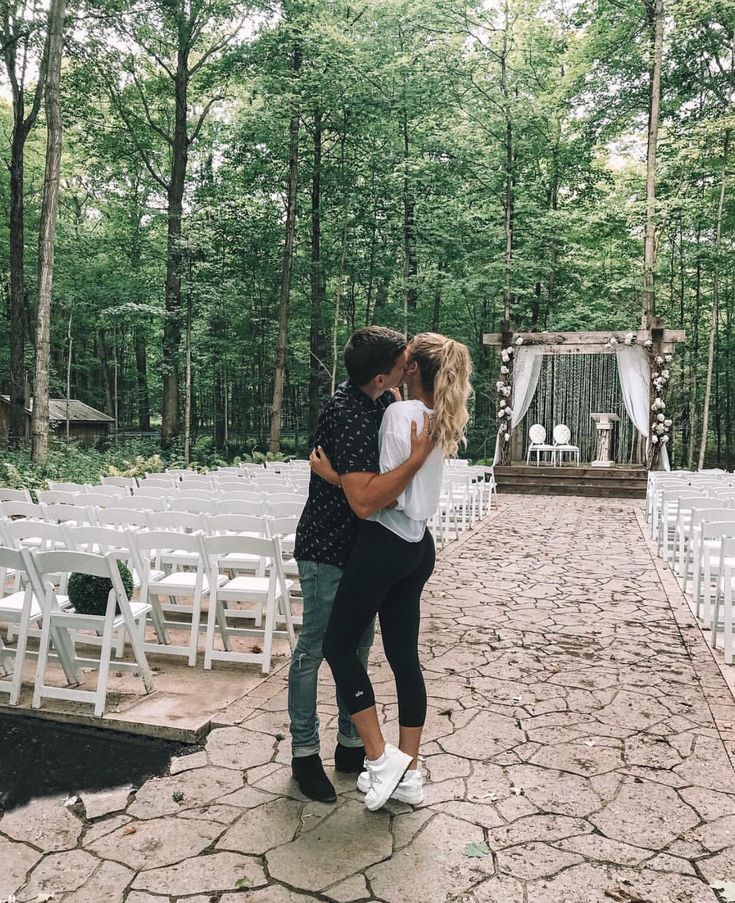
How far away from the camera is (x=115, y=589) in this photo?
3.53 meters

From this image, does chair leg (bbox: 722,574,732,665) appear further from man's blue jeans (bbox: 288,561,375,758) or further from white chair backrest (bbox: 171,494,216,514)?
white chair backrest (bbox: 171,494,216,514)

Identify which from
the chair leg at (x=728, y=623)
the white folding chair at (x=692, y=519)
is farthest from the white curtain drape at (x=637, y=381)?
the chair leg at (x=728, y=623)

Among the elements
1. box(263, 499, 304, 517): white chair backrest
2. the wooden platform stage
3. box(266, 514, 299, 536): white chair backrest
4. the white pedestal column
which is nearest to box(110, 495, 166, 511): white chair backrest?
box(263, 499, 304, 517): white chair backrest

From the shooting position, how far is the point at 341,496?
8.58ft

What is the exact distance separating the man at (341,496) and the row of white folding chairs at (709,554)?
297 cm

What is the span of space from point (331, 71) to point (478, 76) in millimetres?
5573

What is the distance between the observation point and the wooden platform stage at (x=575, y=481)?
51.6ft

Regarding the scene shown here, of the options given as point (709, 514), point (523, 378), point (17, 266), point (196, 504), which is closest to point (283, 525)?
point (196, 504)

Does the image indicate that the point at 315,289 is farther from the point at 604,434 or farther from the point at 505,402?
the point at 604,434

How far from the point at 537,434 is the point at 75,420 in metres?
16.6

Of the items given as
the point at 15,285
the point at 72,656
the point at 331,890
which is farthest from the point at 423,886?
the point at 15,285

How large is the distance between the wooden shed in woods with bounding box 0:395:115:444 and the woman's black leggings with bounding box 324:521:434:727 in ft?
75.5

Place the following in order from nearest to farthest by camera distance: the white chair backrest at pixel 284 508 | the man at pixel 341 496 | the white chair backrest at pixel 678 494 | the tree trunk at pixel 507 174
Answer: the man at pixel 341 496 → the white chair backrest at pixel 284 508 → the white chair backrest at pixel 678 494 → the tree trunk at pixel 507 174

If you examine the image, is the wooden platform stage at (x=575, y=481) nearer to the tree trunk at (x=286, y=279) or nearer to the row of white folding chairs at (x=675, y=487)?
the row of white folding chairs at (x=675, y=487)
